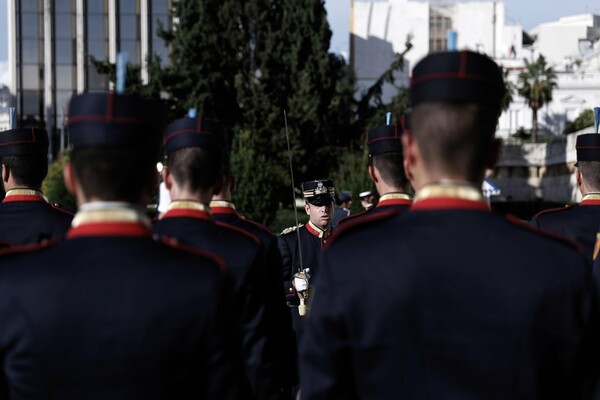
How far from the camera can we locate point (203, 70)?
46.3 meters

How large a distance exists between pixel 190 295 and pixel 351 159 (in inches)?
1520

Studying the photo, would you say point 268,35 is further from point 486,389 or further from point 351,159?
point 486,389

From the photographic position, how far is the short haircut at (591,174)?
6285mm

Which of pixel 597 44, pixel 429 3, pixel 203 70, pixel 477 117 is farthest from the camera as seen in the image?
pixel 597 44

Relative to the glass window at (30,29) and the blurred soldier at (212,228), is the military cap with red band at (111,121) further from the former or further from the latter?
the glass window at (30,29)

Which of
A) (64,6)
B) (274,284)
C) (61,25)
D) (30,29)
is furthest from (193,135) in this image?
(30,29)

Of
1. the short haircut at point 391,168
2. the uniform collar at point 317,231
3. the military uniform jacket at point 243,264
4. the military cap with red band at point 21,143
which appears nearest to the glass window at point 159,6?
the uniform collar at point 317,231

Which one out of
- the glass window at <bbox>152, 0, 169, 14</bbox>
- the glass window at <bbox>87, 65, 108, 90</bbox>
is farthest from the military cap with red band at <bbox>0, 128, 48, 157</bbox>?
the glass window at <bbox>152, 0, 169, 14</bbox>

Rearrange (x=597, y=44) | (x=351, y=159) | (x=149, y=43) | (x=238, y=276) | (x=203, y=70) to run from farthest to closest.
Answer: (x=597, y=44) < (x=149, y=43) < (x=203, y=70) < (x=351, y=159) < (x=238, y=276)

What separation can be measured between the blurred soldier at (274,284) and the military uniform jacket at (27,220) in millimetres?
1087

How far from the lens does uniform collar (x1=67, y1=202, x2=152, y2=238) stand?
2869 mm

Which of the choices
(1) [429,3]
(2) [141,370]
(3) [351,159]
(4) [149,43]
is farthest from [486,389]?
(1) [429,3]

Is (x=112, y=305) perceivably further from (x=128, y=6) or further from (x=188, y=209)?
(x=128, y=6)

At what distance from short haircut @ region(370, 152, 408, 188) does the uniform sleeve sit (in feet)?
9.97
